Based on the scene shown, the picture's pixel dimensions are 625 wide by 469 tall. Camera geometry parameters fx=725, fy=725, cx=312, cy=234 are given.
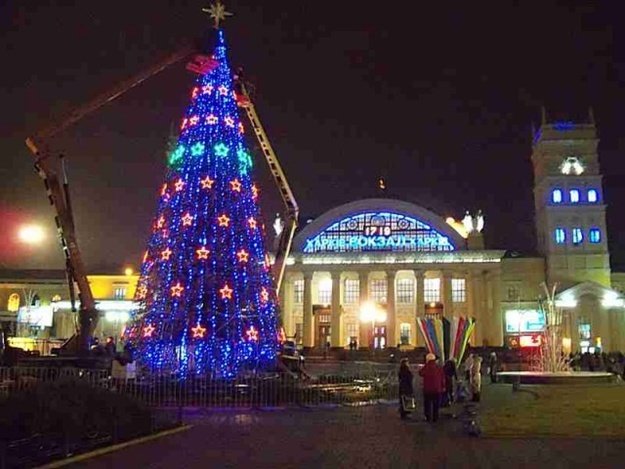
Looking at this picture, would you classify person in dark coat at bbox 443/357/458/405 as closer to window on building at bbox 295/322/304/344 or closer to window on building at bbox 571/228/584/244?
window on building at bbox 295/322/304/344

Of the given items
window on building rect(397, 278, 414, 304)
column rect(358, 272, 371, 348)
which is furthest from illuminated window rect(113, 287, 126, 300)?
window on building rect(397, 278, 414, 304)

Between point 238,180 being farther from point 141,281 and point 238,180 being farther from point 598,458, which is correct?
point 598,458

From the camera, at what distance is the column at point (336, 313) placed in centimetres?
7344

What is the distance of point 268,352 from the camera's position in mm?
24672

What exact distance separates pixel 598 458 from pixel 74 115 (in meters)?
20.6

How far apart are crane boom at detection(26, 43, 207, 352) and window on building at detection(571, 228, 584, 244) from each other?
58.9 meters

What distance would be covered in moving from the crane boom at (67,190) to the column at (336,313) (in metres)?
48.5

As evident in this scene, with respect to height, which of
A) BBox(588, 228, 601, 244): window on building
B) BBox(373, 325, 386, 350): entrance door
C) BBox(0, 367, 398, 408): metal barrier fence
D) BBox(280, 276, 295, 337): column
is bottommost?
BBox(0, 367, 398, 408): metal barrier fence

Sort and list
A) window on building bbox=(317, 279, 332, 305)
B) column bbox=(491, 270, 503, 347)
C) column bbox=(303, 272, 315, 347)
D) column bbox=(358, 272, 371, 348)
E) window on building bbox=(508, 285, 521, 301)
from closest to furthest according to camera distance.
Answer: column bbox=(491, 270, 503, 347)
column bbox=(303, 272, 315, 347)
column bbox=(358, 272, 371, 348)
window on building bbox=(508, 285, 521, 301)
window on building bbox=(317, 279, 332, 305)

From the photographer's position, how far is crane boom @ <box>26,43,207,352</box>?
25391 millimetres

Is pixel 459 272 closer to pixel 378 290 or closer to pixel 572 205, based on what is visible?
pixel 378 290

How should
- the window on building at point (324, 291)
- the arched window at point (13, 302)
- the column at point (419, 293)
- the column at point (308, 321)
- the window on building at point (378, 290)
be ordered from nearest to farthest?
the column at point (419, 293) < the column at point (308, 321) < the window on building at point (378, 290) < the window on building at point (324, 291) < the arched window at point (13, 302)

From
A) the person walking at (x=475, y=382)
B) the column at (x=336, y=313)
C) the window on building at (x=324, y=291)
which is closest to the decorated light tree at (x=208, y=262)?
Result: the person walking at (x=475, y=382)

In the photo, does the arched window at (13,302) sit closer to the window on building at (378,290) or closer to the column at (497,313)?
the window on building at (378,290)
